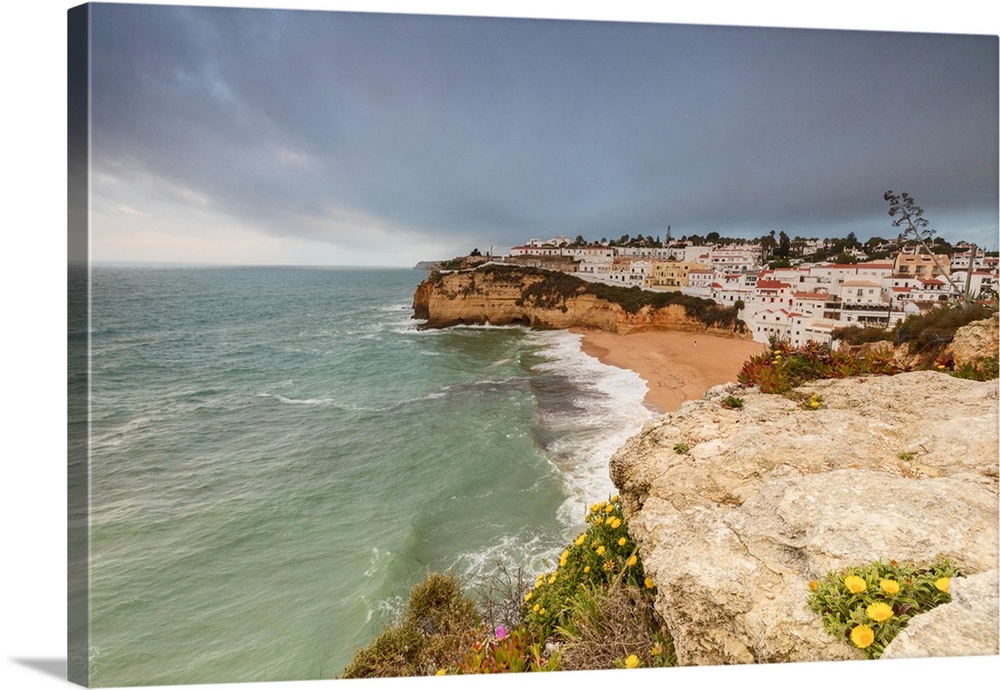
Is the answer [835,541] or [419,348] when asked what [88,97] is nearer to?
[835,541]

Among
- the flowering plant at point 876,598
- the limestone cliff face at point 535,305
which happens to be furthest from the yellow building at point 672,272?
the flowering plant at point 876,598

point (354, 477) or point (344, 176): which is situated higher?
point (344, 176)

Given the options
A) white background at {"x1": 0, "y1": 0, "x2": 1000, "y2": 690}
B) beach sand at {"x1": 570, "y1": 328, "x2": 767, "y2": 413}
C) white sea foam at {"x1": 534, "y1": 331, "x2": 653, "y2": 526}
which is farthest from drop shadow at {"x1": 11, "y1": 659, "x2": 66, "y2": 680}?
beach sand at {"x1": 570, "y1": 328, "x2": 767, "y2": 413}

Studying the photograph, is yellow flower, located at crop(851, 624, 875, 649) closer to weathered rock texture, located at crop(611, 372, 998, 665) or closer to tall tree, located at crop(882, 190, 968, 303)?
weathered rock texture, located at crop(611, 372, 998, 665)

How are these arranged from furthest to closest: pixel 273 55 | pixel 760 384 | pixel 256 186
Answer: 1. pixel 256 186
2. pixel 760 384
3. pixel 273 55

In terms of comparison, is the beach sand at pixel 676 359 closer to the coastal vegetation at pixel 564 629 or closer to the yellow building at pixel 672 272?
the yellow building at pixel 672 272

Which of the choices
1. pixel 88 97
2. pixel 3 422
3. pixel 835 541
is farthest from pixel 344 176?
pixel 835 541
